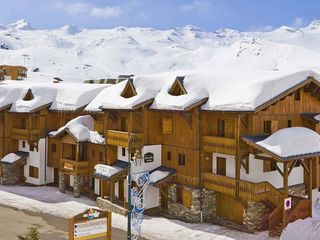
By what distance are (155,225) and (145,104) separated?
9469 mm

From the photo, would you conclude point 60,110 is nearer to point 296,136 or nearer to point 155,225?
point 155,225

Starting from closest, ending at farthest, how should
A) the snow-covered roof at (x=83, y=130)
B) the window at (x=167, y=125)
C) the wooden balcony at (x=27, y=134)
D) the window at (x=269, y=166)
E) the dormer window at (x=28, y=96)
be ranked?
the window at (x=269, y=166), the window at (x=167, y=125), the snow-covered roof at (x=83, y=130), the wooden balcony at (x=27, y=134), the dormer window at (x=28, y=96)

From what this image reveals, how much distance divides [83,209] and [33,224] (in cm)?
471

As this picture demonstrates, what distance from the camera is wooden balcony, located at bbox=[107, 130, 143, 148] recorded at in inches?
1289

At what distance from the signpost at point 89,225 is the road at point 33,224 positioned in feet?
23.2

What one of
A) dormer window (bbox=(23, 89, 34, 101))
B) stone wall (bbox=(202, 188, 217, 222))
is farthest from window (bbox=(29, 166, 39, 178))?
stone wall (bbox=(202, 188, 217, 222))

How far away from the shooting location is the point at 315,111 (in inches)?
1286

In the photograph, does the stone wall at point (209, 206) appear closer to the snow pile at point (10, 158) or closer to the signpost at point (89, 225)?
the signpost at point (89, 225)

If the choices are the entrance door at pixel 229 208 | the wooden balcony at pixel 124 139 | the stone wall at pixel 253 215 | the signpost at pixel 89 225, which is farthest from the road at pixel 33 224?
the stone wall at pixel 253 215

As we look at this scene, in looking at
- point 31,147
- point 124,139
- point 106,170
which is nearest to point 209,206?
point 124,139

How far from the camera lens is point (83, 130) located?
38938 mm

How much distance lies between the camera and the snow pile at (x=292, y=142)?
26.2 metres

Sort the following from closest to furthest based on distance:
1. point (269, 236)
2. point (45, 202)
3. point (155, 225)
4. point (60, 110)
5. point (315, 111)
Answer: point (269, 236), point (155, 225), point (315, 111), point (45, 202), point (60, 110)

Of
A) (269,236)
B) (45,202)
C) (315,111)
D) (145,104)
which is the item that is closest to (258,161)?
(269,236)
